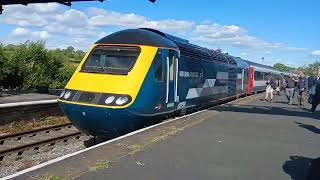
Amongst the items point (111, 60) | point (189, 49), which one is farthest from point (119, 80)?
point (189, 49)

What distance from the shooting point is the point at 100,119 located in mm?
10500

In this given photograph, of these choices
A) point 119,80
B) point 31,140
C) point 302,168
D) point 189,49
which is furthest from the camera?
point 189,49

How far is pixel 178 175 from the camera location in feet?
21.4

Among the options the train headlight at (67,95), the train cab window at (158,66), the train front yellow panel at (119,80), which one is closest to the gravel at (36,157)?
the train headlight at (67,95)

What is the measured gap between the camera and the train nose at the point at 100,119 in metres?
10.4

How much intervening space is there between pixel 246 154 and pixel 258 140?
6.46 ft

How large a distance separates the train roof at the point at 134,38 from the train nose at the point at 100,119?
2118mm

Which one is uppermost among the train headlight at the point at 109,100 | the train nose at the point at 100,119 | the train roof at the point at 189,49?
the train roof at the point at 189,49

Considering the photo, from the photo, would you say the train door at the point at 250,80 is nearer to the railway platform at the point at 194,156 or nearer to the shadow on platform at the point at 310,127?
the shadow on platform at the point at 310,127

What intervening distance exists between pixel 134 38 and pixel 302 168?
19.6 ft

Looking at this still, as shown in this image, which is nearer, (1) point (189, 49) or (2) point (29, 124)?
(1) point (189, 49)

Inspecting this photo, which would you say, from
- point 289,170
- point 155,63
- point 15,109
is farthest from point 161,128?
point 15,109

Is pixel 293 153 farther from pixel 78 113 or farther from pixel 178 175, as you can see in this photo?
pixel 78 113

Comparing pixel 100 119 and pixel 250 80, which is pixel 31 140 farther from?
pixel 250 80
